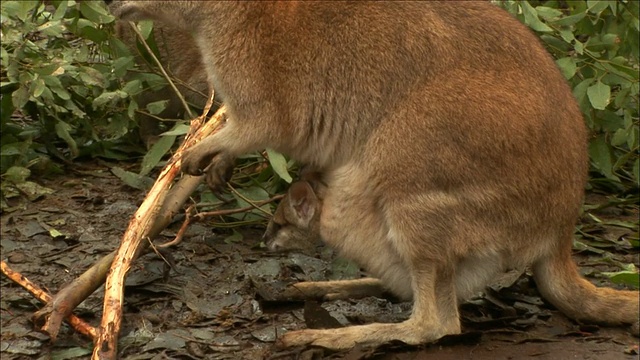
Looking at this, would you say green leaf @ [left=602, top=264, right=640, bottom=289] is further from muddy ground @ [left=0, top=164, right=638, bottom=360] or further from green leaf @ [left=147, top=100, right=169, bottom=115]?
green leaf @ [left=147, top=100, right=169, bottom=115]

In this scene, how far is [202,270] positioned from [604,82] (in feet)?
8.36

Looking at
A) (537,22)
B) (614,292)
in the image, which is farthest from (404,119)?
(537,22)

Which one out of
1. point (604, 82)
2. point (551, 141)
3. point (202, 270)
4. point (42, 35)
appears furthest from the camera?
point (42, 35)

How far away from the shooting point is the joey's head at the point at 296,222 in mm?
5152

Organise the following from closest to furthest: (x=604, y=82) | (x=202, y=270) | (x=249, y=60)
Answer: (x=249, y=60)
(x=202, y=270)
(x=604, y=82)

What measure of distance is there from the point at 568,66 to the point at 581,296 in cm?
168

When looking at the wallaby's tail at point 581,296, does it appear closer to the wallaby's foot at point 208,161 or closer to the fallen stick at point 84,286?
the wallaby's foot at point 208,161

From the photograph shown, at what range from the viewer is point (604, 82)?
620 centimetres

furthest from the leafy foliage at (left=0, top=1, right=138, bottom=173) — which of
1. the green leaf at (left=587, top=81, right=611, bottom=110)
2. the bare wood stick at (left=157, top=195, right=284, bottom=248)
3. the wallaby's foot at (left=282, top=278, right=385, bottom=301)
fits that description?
the green leaf at (left=587, top=81, right=611, bottom=110)

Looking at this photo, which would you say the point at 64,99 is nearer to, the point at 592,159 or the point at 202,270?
the point at 202,270

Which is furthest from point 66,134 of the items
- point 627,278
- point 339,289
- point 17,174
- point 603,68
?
point 627,278

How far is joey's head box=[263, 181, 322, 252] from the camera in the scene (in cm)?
515

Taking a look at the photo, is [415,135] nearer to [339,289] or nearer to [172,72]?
[339,289]

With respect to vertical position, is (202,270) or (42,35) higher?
(42,35)
